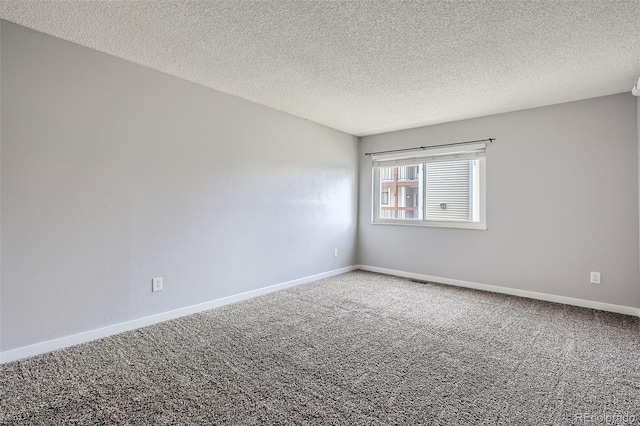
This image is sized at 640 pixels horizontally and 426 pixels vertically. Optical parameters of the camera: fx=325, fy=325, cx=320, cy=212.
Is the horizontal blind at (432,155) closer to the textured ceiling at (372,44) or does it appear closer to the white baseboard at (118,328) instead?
the textured ceiling at (372,44)

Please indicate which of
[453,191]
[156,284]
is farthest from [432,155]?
[156,284]

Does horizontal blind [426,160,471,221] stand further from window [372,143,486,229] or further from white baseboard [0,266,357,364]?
white baseboard [0,266,357,364]

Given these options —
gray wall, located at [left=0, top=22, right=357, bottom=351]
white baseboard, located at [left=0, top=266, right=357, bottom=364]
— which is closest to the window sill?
gray wall, located at [left=0, top=22, right=357, bottom=351]

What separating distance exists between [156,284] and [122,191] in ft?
2.87

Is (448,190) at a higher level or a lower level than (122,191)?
higher

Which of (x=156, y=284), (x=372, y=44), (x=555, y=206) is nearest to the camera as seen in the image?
(x=372, y=44)

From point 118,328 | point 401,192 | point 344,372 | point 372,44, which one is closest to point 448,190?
point 401,192

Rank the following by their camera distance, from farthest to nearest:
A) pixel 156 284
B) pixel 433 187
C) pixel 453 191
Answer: pixel 433 187 → pixel 453 191 → pixel 156 284

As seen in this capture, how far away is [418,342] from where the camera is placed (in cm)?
255

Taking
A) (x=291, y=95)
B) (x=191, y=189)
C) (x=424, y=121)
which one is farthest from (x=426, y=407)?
(x=424, y=121)

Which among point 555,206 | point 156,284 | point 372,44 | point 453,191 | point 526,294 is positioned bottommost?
point 526,294

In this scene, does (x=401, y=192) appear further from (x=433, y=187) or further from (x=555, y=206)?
(x=555, y=206)

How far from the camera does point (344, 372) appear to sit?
2.08 metres

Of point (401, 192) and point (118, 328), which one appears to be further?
point (401, 192)
